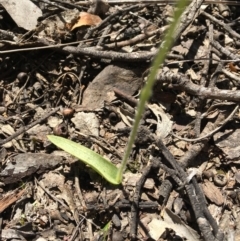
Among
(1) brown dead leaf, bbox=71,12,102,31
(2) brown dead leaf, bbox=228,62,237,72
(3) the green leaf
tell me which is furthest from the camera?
(1) brown dead leaf, bbox=71,12,102,31

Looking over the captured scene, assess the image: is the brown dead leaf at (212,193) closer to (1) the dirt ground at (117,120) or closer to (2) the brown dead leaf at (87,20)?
(1) the dirt ground at (117,120)

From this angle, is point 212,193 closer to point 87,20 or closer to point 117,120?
point 117,120

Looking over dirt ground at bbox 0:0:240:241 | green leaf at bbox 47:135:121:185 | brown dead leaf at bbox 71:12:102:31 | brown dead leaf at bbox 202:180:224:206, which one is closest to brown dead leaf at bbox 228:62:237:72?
dirt ground at bbox 0:0:240:241

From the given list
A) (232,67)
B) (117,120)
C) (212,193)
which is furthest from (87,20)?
(212,193)

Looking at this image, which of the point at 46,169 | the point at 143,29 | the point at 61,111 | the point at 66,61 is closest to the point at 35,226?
the point at 46,169

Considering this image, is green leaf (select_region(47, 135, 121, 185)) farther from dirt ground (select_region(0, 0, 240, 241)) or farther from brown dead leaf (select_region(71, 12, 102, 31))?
brown dead leaf (select_region(71, 12, 102, 31))

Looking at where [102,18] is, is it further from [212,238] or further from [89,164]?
[212,238]

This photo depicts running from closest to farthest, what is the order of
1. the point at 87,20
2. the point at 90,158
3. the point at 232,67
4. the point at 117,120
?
the point at 90,158 < the point at 117,120 < the point at 232,67 < the point at 87,20

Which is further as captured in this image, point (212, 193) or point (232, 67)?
point (232, 67)
